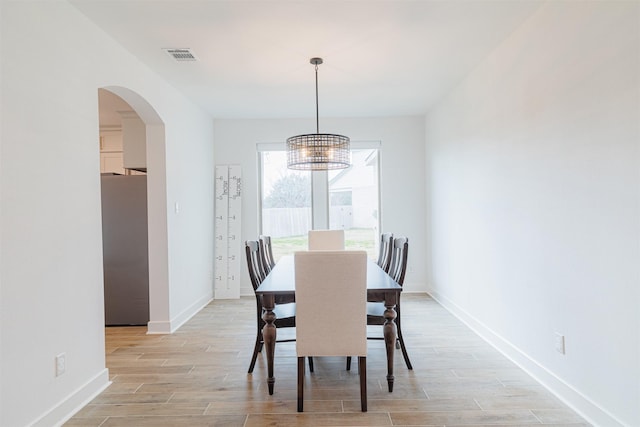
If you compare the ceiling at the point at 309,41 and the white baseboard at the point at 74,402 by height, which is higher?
the ceiling at the point at 309,41

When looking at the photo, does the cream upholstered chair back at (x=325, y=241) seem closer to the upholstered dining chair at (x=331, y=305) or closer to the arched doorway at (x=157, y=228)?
the arched doorway at (x=157, y=228)

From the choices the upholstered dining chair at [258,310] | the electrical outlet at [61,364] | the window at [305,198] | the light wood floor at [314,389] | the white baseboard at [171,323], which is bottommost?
the light wood floor at [314,389]

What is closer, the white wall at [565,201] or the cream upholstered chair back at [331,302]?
the white wall at [565,201]

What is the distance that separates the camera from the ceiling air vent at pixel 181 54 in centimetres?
303

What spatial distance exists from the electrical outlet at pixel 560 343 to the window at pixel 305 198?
3312 mm

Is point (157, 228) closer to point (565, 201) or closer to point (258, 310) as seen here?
point (258, 310)

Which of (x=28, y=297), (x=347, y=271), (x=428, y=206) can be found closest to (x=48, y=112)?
(x=28, y=297)

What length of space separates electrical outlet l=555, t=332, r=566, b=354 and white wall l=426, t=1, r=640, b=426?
0.05 metres

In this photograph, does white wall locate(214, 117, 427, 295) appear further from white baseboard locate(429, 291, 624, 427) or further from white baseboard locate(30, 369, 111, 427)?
white baseboard locate(30, 369, 111, 427)

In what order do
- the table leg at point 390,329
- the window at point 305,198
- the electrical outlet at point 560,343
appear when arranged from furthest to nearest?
the window at point 305,198 < the table leg at point 390,329 < the electrical outlet at point 560,343

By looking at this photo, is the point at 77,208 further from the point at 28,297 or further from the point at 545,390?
the point at 545,390

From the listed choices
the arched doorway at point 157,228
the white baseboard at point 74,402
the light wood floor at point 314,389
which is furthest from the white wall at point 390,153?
the white baseboard at point 74,402

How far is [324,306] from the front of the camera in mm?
2189

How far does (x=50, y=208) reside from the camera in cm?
210
